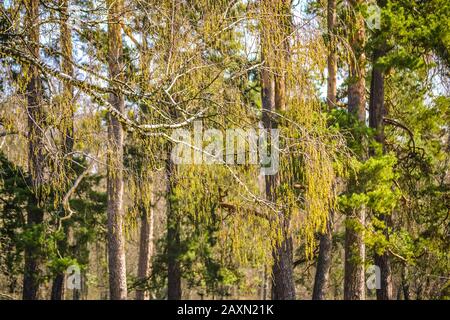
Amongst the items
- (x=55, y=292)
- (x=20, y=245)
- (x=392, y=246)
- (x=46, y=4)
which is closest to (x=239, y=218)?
(x=46, y=4)

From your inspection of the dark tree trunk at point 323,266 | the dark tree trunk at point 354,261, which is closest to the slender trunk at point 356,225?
the dark tree trunk at point 354,261

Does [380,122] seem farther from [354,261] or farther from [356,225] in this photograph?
[354,261]

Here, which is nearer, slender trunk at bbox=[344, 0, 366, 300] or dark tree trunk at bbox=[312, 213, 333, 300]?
slender trunk at bbox=[344, 0, 366, 300]

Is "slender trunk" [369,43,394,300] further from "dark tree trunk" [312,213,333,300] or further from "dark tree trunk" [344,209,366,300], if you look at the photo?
"dark tree trunk" [312,213,333,300]

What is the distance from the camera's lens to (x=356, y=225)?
8938mm

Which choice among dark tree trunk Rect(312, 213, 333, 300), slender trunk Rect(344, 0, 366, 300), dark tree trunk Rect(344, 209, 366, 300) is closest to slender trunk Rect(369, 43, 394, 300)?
slender trunk Rect(344, 0, 366, 300)

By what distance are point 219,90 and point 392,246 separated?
17.8 ft

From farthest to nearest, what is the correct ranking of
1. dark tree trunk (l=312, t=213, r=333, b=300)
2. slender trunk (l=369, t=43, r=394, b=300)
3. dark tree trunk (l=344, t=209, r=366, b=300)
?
dark tree trunk (l=312, t=213, r=333, b=300), slender trunk (l=369, t=43, r=394, b=300), dark tree trunk (l=344, t=209, r=366, b=300)

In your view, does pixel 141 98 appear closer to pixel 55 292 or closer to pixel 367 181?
pixel 367 181

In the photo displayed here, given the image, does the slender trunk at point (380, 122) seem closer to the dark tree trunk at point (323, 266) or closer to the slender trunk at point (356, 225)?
the slender trunk at point (356, 225)

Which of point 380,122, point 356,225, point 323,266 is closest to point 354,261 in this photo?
point 356,225

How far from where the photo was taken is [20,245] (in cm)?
1158

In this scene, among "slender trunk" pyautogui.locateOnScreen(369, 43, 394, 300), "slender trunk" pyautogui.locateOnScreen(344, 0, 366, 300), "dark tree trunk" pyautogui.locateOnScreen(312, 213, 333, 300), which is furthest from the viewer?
"dark tree trunk" pyautogui.locateOnScreen(312, 213, 333, 300)

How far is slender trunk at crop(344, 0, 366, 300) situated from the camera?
9.37m
